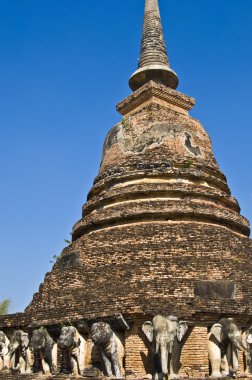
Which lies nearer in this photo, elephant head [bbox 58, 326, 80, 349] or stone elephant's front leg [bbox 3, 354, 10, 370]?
elephant head [bbox 58, 326, 80, 349]

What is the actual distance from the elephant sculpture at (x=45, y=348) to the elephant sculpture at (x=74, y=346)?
1.51 ft

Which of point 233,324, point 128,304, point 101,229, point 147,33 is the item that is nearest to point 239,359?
point 233,324

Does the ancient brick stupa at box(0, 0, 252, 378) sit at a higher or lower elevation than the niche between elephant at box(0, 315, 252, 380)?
higher

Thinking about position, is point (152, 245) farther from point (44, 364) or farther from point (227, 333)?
point (44, 364)

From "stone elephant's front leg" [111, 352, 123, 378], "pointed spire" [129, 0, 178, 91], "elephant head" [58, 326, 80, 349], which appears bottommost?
"stone elephant's front leg" [111, 352, 123, 378]

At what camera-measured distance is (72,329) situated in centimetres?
891

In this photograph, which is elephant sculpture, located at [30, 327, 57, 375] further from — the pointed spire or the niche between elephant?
the pointed spire

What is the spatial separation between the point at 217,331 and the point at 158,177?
4740mm

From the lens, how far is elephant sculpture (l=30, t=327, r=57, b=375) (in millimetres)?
9406

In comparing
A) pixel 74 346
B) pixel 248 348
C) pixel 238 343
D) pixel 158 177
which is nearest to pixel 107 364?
pixel 74 346

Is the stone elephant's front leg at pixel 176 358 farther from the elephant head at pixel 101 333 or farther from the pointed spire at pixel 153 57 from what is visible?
the pointed spire at pixel 153 57

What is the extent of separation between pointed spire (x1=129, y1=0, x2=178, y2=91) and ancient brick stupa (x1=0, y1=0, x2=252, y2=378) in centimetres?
139

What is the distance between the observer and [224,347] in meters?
8.50

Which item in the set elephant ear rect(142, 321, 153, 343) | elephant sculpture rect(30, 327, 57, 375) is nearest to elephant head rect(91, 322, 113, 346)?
elephant ear rect(142, 321, 153, 343)
